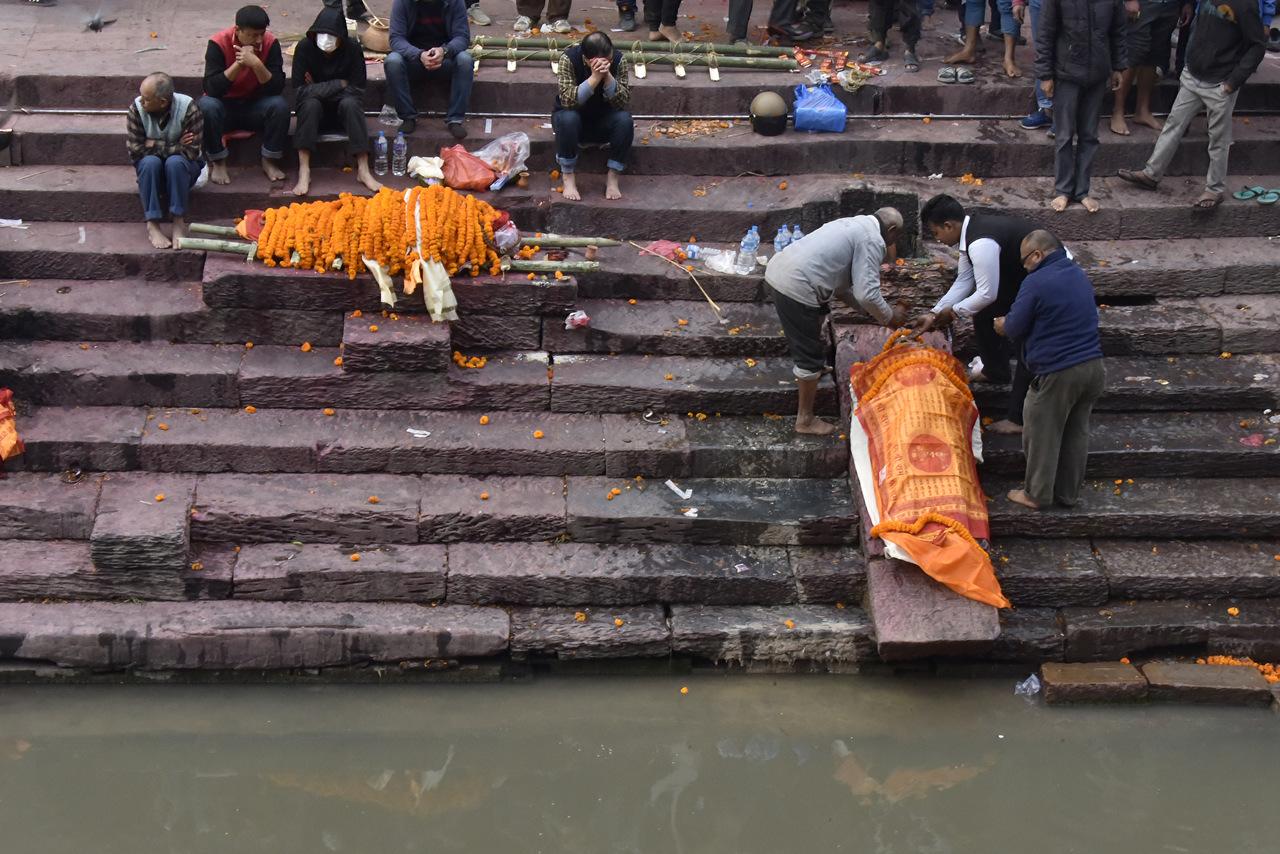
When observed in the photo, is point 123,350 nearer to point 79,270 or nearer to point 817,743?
point 79,270

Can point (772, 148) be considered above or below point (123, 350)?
above

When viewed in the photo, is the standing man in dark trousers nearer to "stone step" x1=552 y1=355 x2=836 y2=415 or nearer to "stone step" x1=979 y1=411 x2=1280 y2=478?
"stone step" x1=979 y1=411 x2=1280 y2=478

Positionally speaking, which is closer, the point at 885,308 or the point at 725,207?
the point at 885,308

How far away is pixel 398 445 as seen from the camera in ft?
25.6

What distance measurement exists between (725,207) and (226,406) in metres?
Answer: 3.36

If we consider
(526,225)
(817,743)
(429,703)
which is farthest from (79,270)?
(817,743)

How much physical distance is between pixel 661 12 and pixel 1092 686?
596 cm

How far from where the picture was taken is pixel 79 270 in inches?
337

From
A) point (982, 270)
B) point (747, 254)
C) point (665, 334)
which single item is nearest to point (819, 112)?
point (747, 254)

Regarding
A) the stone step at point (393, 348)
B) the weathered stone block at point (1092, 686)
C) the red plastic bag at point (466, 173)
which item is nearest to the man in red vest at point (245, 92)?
the red plastic bag at point (466, 173)

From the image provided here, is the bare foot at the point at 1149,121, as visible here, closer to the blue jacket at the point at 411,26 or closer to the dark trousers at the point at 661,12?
the dark trousers at the point at 661,12

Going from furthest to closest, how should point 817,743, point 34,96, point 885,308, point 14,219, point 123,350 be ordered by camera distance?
1. point 34,96
2. point 14,219
3. point 123,350
4. point 885,308
5. point 817,743

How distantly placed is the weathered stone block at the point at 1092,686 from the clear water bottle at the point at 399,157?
507cm

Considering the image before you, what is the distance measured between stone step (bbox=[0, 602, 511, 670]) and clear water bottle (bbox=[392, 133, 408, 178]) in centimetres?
328
